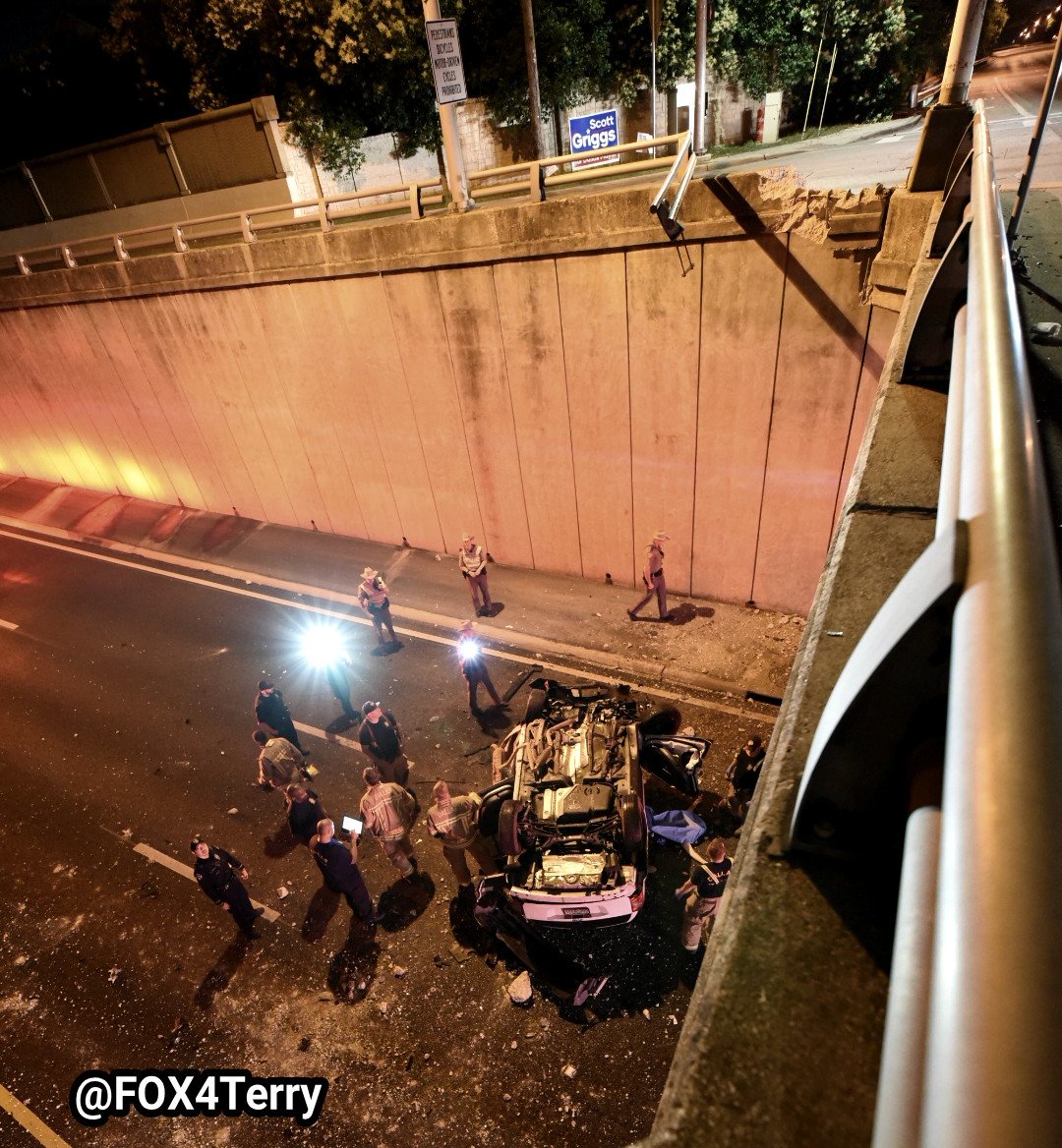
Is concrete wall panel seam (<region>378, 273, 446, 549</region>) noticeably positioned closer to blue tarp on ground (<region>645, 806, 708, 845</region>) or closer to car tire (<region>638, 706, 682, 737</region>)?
car tire (<region>638, 706, 682, 737</region>)

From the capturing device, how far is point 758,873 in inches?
52.7

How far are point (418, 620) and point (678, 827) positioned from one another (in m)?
6.10

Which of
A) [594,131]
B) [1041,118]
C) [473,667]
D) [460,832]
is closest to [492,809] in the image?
[460,832]

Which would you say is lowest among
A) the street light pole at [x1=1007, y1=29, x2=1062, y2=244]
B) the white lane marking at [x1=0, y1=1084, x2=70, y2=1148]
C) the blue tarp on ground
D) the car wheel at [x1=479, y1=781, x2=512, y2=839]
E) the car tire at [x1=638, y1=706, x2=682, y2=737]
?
the white lane marking at [x1=0, y1=1084, x2=70, y2=1148]

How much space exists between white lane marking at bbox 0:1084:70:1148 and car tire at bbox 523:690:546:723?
544cm

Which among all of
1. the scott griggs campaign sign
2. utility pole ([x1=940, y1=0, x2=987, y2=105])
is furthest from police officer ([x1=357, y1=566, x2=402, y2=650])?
the scott griggs campaign sign

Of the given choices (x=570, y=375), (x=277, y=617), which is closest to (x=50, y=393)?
(x=277, y=617)

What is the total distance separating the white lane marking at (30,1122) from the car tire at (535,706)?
5442mm

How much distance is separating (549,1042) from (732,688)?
4973mm

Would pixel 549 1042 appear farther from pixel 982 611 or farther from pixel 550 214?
pixel 550 214

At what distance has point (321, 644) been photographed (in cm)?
1081

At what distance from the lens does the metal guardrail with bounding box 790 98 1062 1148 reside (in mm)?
422

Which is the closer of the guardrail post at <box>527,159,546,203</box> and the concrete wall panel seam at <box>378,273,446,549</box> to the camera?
the guardrail post at <box>527,159,546,203</box>

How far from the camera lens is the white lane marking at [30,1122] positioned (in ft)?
17.6
